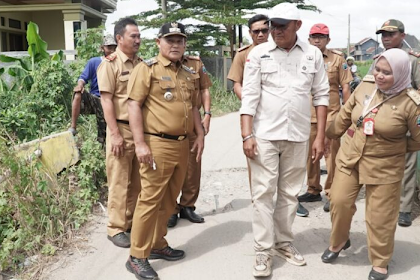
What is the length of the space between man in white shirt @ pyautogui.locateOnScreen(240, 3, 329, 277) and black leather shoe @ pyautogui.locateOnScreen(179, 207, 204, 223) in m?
1.17

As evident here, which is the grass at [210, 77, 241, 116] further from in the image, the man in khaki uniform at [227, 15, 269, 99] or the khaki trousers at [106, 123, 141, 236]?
the khaki trousers at [106, 123, 141, 236]

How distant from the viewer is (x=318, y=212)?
4668 mm

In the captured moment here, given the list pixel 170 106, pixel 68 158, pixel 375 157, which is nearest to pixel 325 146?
pixel 375 157

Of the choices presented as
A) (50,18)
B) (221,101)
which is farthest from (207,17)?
(50,18)

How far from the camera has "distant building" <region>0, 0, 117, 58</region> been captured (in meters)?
14.8

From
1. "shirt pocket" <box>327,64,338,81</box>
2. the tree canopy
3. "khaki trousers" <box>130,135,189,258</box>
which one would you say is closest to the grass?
the tree canopy

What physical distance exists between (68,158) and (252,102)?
9.45 feet

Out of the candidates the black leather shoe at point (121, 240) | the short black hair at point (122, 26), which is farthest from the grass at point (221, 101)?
the black leather shoe at point (121, 240)

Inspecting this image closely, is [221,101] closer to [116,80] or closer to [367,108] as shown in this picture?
[116,80]

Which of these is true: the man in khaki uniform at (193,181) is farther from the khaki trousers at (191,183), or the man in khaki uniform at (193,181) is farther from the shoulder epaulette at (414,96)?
the shoulder epaulette at (414,96)

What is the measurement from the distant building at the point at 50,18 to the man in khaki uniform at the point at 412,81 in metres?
12.2

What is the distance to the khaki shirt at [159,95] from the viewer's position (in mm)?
3207

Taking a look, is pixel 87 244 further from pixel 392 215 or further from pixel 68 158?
pixel 392 215

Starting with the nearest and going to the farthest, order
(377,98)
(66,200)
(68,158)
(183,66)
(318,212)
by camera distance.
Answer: (377,98) < (183,66) < (66,200) < (318,212) < (68,158)
